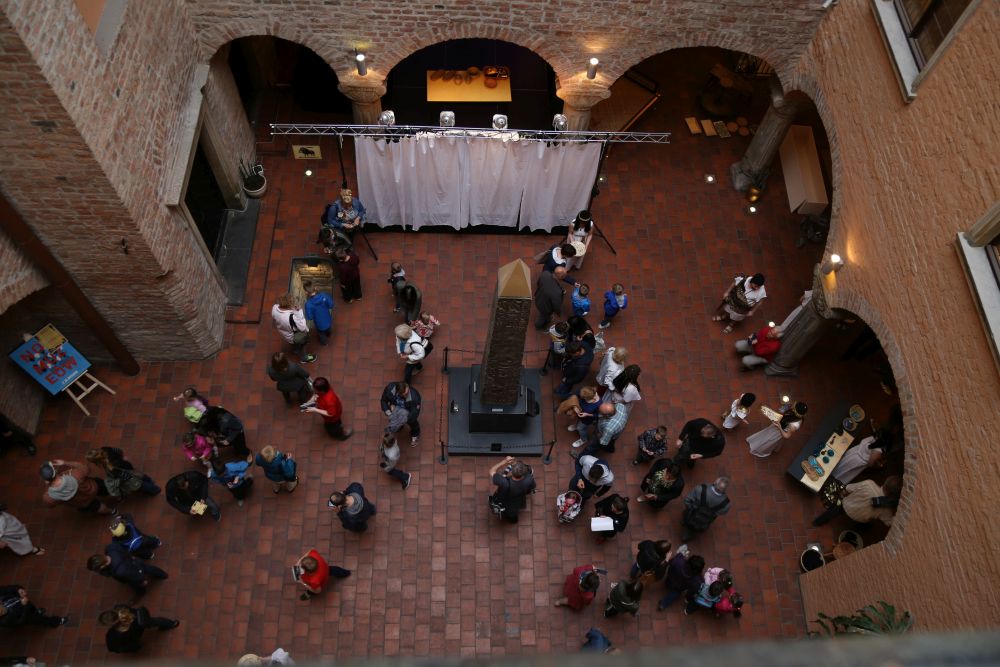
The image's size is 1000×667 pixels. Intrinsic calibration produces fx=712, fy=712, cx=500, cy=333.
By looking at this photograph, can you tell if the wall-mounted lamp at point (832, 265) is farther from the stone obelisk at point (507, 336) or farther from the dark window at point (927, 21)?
the stone obelisk at point (507, 336)

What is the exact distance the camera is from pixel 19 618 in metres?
8.60

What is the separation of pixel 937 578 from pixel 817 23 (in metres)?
8.62

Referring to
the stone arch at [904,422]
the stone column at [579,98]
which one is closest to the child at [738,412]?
the stone arch at [904,422]

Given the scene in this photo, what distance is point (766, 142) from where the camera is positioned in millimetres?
13523

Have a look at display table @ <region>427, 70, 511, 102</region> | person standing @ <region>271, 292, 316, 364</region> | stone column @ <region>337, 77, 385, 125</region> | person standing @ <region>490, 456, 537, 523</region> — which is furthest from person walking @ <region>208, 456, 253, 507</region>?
display table @ <region>427, 70, 511, 102</region>

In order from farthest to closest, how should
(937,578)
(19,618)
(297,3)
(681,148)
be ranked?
(681,148), (297,3), (19,618), (937,578)

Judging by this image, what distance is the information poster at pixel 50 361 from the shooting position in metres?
10.0

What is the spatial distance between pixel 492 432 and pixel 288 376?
126 inches

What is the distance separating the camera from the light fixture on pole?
11.8 metres

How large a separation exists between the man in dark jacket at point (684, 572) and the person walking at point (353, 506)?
413cm

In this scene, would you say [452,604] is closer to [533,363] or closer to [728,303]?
[533,363]

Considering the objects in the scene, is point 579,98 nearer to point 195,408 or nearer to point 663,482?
point 663,482

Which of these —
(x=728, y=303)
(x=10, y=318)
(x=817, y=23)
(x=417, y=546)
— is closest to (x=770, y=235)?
(x=728, y=303)

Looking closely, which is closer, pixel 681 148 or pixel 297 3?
pixel 297 3
